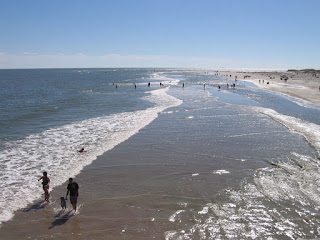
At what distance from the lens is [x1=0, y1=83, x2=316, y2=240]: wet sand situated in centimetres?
847

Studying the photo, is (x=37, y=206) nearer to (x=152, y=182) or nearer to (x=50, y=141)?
(x=152, y=182)

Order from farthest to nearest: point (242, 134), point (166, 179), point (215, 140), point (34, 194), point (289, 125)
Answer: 1. point (289, 125)
2. point (242, 134)
3. point (215, 140)
4. point (166, 179)
5. point (34, 194)

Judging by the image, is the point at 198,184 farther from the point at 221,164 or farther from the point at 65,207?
the point at 65,207

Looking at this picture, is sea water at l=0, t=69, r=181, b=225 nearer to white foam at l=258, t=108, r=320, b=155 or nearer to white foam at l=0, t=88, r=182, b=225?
white foam at l=0, t=88, r=182, b=225

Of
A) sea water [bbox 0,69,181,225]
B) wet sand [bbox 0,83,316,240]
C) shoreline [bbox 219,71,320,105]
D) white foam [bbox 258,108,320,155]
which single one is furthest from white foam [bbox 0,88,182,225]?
shoreline [bbox 219,71,320,105]

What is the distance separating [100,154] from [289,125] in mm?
17148

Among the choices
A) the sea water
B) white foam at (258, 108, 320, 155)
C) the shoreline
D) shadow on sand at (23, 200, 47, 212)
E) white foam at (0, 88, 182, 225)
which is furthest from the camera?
the shoreline

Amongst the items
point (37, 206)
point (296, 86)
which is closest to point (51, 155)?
point (37, 206)

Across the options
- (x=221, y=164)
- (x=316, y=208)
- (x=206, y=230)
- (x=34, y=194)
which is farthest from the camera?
(x=221, y=164)

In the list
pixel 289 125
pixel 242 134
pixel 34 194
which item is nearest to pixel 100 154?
pixel 34 194

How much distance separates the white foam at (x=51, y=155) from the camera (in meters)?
11.0

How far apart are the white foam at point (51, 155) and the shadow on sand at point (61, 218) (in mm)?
1736

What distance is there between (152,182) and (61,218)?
422cm

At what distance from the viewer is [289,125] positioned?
2306 cm
